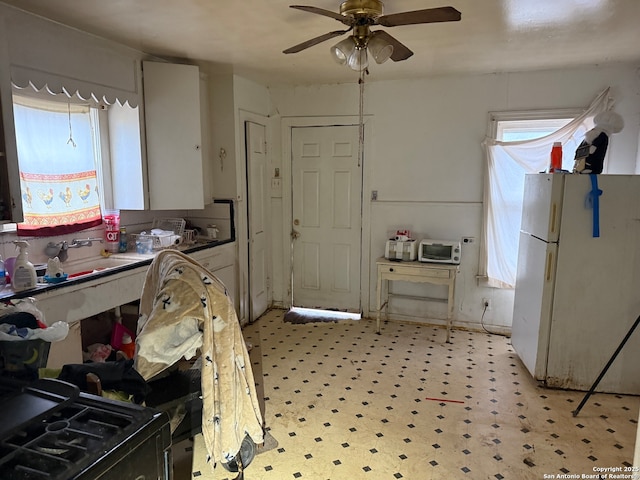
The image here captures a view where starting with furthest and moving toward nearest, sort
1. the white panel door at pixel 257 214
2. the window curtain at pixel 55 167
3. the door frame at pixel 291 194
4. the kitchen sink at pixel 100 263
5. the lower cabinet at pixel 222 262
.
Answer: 1. the door frame at pixel 291 194
2. the white panel door at pixel 257 214
3. the lower cabinet at pixel 222 262
4. the kitchen sink at pixel 100 263
5. the window curtain at pixel 55 167

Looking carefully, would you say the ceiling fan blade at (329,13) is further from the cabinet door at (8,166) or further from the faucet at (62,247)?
the faucet at (62,247)

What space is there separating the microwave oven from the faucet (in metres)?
2.82

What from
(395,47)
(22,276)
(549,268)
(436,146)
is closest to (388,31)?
(395,47)

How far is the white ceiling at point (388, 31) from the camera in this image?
2.29 meters

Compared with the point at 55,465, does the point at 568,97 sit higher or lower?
higher

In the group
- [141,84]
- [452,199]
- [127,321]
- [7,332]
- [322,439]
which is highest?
[141,84]

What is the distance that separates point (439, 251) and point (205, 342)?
113 inches

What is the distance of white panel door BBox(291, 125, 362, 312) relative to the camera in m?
4.46

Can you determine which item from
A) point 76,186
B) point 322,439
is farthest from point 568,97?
point 76,186

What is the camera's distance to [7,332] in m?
1.27

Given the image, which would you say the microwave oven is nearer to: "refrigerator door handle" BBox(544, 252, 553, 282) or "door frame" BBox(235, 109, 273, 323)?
"refrigerator door handle" BBox(544, 252, 553, 282)

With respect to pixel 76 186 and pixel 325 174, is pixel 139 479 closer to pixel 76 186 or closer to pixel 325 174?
pixel 76 186

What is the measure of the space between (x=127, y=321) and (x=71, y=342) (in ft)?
2.68

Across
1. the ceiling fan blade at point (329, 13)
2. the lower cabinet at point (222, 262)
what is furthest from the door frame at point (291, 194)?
the ceiling fan blade at point (329, 13)
